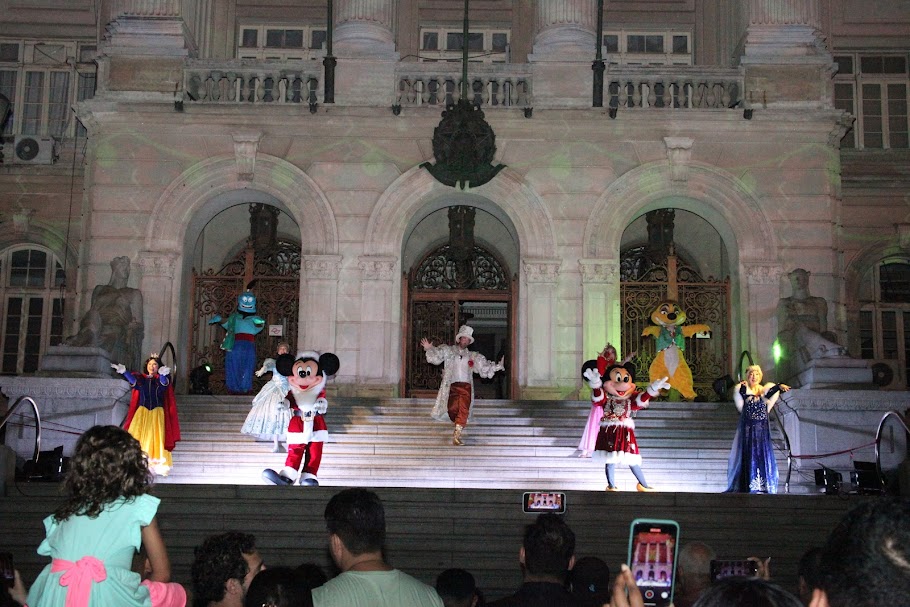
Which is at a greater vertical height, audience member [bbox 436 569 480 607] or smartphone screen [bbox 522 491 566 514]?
smartphone screen [bbox 522 491 566 514]

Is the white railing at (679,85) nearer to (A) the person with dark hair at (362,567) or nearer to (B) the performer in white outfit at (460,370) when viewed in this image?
(B) the performer in white outfit at (460,370)

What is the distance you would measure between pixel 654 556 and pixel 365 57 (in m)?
17.8

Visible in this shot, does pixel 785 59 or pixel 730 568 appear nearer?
pixel 730 568

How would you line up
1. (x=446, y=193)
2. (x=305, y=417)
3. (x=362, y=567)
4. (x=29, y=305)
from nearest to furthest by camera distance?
(x=362, y=567), (x=305, y=417), (x=446, y=193), (x=29, y=305)

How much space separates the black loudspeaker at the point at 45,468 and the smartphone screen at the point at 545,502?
8.32 metres

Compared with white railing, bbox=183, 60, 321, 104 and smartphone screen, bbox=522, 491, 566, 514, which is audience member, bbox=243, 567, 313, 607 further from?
white railing, bbox=183, 60, 321, 104

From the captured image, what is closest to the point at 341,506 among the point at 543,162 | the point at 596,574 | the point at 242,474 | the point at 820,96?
the point at 596,574

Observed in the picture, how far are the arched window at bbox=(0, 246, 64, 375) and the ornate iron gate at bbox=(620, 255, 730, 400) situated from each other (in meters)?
Result: 12.7

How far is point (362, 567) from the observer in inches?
203

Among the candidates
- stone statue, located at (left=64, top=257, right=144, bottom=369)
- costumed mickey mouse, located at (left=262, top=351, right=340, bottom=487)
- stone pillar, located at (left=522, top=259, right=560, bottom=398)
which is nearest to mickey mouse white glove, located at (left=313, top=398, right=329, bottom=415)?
costumed mickey mouse, located at (left=262, top=351, right=340, bottom=487)

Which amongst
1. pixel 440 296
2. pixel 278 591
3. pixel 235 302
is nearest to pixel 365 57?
pixel 440 296

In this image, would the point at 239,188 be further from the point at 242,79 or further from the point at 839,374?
the point at 839,374

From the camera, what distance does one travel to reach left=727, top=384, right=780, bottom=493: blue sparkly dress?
14.4 m

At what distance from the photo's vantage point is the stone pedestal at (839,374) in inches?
684
